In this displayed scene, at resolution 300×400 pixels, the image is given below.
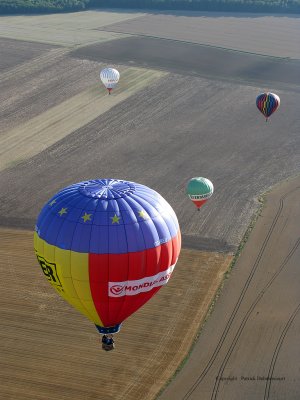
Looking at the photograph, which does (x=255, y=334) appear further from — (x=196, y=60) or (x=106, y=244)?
(x=196, y=60)

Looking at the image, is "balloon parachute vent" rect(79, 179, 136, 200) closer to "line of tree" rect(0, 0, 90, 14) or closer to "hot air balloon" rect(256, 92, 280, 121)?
"hot air balloon" rect(256, 92, 280, 121)

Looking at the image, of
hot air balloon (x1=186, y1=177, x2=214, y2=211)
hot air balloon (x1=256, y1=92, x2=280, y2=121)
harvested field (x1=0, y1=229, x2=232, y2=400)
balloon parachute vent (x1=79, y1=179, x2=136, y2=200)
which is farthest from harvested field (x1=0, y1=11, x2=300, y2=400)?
balloon parachute vent (x1=79, y1=179, x2=136, y2=200)

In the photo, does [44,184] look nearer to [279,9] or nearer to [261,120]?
[261,120]

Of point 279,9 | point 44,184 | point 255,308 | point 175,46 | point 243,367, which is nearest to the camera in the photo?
point 243,367

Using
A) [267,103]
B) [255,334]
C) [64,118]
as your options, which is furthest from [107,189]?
[64,118]

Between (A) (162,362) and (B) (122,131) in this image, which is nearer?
(A) (162,362)

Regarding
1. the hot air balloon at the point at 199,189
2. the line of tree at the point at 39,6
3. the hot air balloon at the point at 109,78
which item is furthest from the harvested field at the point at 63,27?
the hot air balloon at the point at 199,189

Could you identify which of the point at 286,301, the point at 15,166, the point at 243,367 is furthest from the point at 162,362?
the point at 15,166
